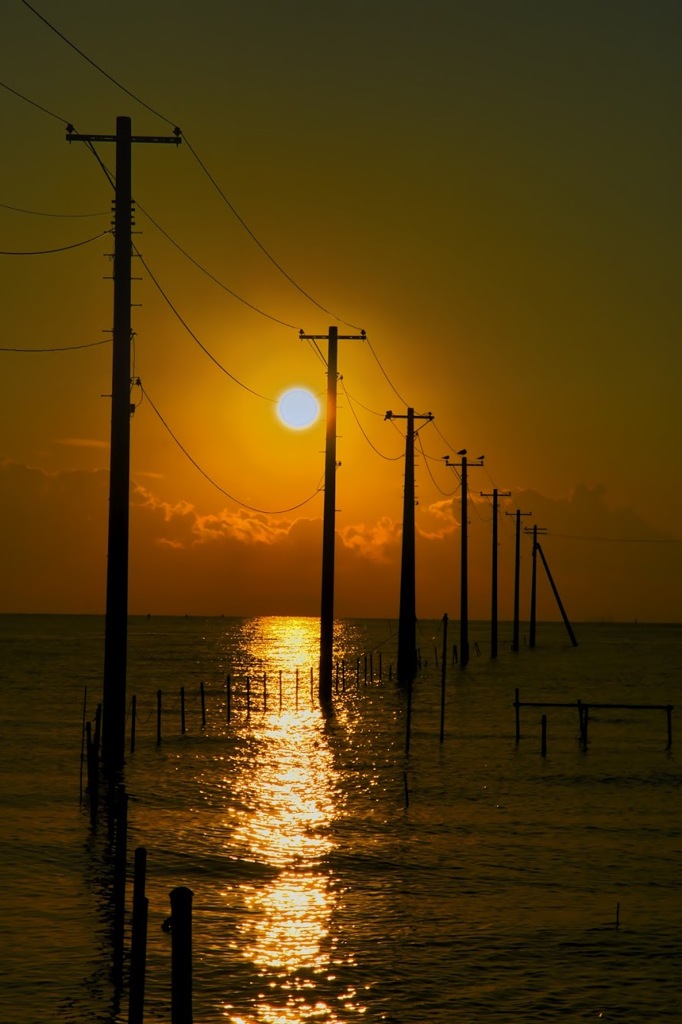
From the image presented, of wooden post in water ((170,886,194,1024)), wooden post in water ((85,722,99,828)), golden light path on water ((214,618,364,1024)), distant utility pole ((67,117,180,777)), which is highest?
distant utility pole ((67,117,180,777))

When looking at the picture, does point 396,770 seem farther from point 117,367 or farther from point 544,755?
point 117,367

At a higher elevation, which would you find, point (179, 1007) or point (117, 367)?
point (117, 367)

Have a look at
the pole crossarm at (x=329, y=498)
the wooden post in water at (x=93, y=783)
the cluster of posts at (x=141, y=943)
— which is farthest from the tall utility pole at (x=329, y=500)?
the cluster of posts at (x=141, y=943)

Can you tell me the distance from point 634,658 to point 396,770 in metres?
113

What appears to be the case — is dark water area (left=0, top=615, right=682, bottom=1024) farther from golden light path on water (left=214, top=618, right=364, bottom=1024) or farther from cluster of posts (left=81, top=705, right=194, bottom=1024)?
cluster of posts (left=81, top=705, right=194, bottom=1024)

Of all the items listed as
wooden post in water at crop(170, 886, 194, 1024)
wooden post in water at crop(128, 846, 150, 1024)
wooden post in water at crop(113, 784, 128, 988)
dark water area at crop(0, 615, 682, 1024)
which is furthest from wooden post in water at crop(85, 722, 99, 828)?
wooden post in water at crop(170, 886, 194, 1024)

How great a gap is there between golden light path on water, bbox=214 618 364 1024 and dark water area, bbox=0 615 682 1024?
56 mm

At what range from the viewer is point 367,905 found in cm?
2088

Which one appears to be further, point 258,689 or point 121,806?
point 258,689

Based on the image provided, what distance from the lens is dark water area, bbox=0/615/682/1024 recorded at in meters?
16.4

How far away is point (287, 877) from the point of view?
23.1m

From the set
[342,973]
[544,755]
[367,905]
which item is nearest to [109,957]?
[342,973]

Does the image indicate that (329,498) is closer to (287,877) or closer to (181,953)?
(287,877)

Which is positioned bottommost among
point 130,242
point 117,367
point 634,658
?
point 634,658
